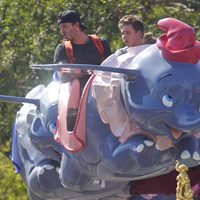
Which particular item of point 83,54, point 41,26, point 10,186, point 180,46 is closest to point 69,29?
point 83,54

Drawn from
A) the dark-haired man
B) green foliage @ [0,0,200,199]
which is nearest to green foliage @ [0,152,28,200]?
green foliage @ [0,0,200,199]

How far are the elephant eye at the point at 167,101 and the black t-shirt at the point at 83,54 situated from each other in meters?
1.14

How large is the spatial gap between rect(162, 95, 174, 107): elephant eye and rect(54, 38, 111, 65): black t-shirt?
1.14 m

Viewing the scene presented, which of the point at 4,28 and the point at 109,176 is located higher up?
the point at 109,176

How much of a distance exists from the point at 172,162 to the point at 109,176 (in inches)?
21.3

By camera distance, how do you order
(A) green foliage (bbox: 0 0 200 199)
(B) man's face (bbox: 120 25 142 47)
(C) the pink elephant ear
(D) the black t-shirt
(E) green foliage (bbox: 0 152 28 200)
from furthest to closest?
(E) green foliage (bbox: 0 152 28 200) < (A) green foliage (bbox: 0 0 200 199) < (D) the black t-shirt < (B) man's face (bbox: 120 25 142 47) < (C) the pink elephant ear

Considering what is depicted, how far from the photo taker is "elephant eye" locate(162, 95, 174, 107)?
27.7ft

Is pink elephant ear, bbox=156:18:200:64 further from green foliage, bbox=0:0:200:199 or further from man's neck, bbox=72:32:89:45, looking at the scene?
green foliage, bbox=0:0:200:199

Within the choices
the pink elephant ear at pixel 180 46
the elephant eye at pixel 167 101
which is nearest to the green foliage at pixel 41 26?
the pink elephant ear at pixel 180 46

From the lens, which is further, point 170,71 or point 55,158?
point 55,158

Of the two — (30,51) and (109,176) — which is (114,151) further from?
(30,51)

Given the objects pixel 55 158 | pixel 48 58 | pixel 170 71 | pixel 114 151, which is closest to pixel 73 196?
pixel 55 158

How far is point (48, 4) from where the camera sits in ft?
48.5

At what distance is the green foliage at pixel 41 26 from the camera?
1469cm
